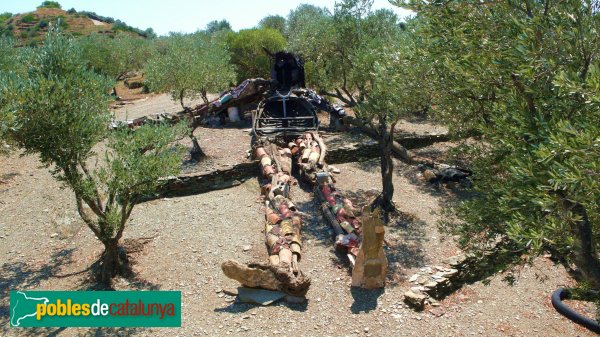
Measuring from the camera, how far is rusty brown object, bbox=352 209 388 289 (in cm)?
910

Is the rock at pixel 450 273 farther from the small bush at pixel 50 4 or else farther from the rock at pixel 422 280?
the small bush at pixel 50 4

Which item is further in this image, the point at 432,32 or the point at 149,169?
the point at 149,169

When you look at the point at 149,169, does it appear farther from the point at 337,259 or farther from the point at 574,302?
the point at 574,302

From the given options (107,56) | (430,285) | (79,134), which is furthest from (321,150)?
(107,56)

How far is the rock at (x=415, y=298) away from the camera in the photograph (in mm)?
8859

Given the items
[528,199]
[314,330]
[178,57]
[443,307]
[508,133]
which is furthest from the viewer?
[178,57]

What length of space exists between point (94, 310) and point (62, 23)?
75438 mm

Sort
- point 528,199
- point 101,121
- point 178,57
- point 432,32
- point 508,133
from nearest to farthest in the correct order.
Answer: point 528,199
point 508,133
point 432,32
point 101,121
point 178,57

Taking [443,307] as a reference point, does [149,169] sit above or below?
above

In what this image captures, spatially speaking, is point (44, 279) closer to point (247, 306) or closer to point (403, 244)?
point (247, 306)

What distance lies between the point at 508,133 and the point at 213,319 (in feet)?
19.7

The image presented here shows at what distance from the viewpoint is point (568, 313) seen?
28.8 ft

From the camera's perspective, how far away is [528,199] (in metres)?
5.17

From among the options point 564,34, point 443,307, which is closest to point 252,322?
point 443,307
